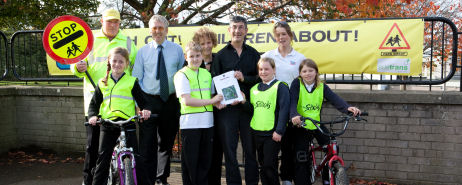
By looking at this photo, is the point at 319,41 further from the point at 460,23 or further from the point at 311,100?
the point at 460,23

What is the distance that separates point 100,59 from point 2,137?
4061mm

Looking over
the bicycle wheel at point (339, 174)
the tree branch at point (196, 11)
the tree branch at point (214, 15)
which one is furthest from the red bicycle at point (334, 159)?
the tree branch at point (196, 11)

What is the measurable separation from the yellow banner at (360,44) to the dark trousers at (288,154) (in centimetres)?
Answer: 184

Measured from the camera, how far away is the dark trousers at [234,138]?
4234 mm

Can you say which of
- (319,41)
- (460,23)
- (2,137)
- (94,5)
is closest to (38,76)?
(2,137)

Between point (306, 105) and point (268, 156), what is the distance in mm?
713

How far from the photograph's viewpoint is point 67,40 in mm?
4684

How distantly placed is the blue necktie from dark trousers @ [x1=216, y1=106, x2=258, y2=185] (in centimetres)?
69

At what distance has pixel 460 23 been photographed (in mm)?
15836

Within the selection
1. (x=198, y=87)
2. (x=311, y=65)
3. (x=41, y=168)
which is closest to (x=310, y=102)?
(x=311, y=65)

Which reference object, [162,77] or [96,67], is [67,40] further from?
[162,77]

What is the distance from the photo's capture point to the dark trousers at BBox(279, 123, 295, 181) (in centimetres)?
439

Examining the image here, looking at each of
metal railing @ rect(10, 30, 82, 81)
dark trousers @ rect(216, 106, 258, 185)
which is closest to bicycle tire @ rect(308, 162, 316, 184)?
dark trousers @ rect(216, 106, 258, 185)

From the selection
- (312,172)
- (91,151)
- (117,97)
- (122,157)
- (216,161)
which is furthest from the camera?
(216,161)
